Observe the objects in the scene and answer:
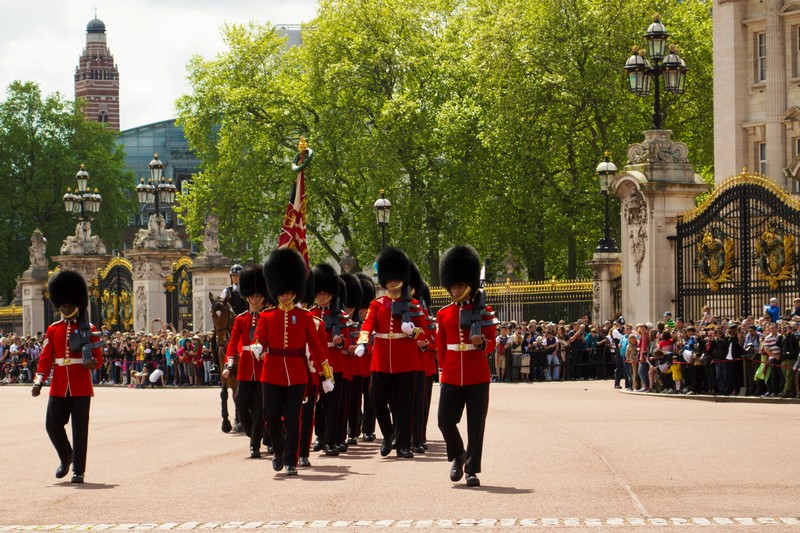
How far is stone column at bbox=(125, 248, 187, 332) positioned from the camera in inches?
1602

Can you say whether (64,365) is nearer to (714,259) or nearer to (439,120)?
(714,259)

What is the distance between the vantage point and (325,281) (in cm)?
1566

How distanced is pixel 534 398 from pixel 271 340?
12.5 metres

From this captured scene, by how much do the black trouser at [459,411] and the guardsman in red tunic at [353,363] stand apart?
3.37m

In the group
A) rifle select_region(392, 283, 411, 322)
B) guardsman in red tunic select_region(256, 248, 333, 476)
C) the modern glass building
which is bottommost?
guardsman in red tunic select_region(256, 248, 333, 476)

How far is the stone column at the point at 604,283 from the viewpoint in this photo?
107ft

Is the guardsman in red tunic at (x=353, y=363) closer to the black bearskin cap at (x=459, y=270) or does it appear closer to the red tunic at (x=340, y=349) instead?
the red tunic at (x=340, y=349)

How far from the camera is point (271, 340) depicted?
13.2 metres

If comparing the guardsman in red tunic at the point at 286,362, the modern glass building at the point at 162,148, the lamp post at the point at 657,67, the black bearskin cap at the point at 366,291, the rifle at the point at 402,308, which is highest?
the modern glass building at the point at 162,148

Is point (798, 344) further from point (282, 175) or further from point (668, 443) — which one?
point (282, 175)

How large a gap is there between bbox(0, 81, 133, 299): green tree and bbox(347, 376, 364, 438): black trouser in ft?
161

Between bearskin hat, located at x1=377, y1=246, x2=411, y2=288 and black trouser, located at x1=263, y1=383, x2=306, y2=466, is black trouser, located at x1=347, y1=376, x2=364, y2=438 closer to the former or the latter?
bearskin hat, located at x1=377, y1=246, x2=411, y2=288

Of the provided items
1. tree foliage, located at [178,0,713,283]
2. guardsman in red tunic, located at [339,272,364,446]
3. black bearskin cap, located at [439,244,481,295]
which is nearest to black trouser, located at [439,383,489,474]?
black bearskin cap, located at [439,244,481,295]

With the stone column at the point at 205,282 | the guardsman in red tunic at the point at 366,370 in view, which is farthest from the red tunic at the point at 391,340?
the stone column at the point at 205,282
